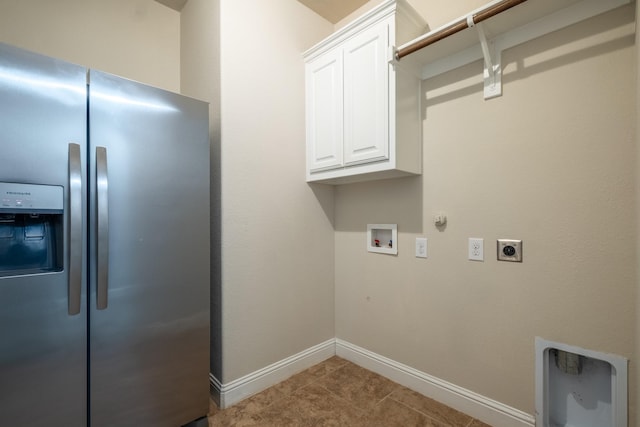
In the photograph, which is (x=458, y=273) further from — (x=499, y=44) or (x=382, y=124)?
(x=499, y=44)

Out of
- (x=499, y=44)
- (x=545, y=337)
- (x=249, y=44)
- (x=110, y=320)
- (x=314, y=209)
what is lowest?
(x=545, y=337)

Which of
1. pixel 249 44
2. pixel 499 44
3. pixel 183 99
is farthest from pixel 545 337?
pixel 249 44

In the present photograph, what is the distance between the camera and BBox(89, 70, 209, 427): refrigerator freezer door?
4.35 feet

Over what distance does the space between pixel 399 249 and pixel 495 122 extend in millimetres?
961

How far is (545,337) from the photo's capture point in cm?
149

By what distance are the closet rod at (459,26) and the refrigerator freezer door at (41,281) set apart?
1.61 metres

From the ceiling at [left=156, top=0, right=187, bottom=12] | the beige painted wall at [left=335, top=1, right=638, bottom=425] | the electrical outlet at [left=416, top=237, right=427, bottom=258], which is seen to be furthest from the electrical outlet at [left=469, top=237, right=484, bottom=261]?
the ceiling at [left=156, top=0, right=187, bottom=12]

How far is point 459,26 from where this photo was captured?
1.50 metres

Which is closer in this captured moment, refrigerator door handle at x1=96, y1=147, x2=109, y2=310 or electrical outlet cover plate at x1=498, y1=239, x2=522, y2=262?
refrigerator door handle at x1=96, y1=147, x2=109, y2=310

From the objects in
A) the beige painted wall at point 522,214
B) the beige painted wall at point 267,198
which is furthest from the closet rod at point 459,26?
the beige painted wall at point 267,198

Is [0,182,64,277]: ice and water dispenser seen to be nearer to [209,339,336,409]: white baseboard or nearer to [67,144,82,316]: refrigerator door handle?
[67,144,82,316]: refrigerator door handle

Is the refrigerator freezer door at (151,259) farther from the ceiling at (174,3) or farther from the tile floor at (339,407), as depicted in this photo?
the ceiling at (174,3)

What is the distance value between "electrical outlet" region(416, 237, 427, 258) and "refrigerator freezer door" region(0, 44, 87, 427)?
5.89ft

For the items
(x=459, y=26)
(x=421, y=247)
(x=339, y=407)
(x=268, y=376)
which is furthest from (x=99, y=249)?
(x=459, y=26)
